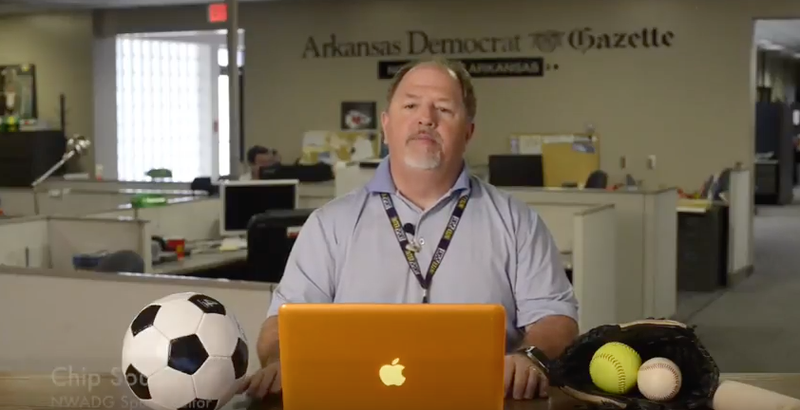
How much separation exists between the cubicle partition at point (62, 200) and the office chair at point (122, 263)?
2.97 meters

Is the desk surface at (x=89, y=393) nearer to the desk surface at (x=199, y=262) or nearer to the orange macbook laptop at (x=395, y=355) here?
the orange macbook laptop at (x=395, y=355)

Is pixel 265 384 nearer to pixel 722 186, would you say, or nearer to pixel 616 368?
pixel 616 368

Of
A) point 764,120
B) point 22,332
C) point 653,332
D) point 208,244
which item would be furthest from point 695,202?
point 764,120

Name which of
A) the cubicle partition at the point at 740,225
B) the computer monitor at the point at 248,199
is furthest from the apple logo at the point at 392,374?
the cubicle partition at the point at 740,225

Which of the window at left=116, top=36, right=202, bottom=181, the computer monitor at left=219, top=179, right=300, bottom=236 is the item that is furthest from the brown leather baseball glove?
the window at left=116, top=36, right=202, bottom=181

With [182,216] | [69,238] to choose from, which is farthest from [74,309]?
[182,216]

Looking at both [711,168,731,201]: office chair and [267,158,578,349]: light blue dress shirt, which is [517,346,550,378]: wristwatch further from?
[711,168,731,201]: office chair

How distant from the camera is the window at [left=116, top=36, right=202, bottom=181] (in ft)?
43.1

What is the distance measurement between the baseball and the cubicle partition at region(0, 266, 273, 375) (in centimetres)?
184

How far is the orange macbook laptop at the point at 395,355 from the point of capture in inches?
60.8

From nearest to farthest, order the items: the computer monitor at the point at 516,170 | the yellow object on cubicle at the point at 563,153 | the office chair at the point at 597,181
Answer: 1. the office chair at the point at 597,181
2. the computer monitor at the point at 516,170
3. the yellow object on cubicle at the point at 563,153

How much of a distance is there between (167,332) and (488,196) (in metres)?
0.91

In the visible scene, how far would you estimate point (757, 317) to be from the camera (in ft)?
25.8

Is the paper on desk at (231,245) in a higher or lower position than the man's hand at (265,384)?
lower
